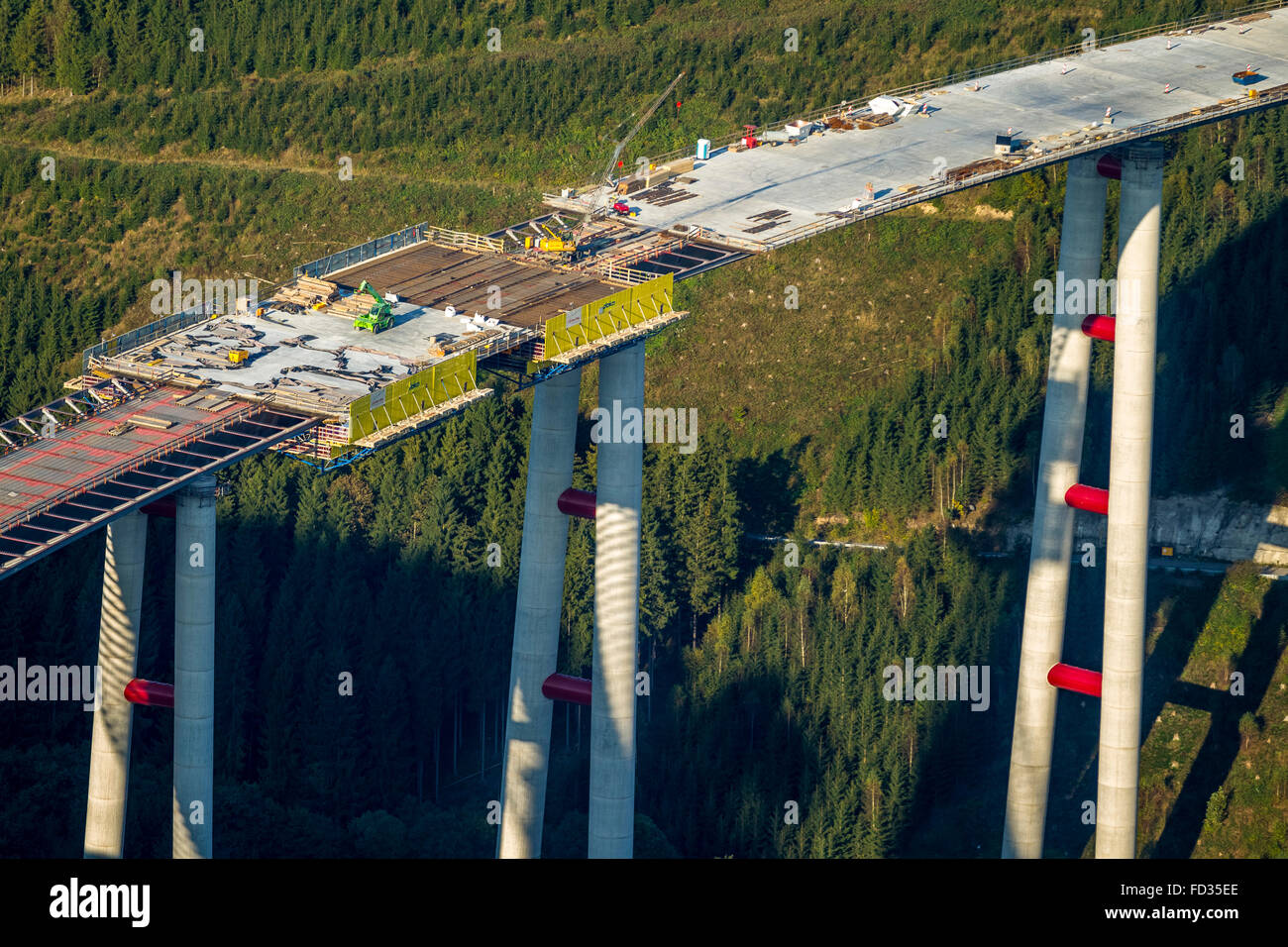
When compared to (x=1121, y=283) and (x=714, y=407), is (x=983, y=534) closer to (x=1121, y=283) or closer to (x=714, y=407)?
(x=714, y=407)

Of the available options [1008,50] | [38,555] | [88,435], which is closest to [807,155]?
[88,435]

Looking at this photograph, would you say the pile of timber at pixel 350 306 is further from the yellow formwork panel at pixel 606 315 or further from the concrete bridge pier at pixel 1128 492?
the concrete bridge pier at pixel 1128 492

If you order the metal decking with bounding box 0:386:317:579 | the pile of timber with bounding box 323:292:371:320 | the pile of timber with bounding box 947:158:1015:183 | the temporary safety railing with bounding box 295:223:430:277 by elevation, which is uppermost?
the pile of timber with bounding box 947:158:1015:183

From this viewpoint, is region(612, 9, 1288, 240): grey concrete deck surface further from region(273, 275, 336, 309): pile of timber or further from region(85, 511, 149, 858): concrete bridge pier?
region(85, 511, 149, 858): concrete bridge pier

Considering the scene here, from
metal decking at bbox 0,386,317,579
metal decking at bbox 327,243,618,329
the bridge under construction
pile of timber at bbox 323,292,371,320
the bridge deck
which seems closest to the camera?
metal decking at bbox 0,386,317,579

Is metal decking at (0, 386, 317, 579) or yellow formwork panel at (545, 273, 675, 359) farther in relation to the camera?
yellow formwork panel at (545, 273, 675, 359)

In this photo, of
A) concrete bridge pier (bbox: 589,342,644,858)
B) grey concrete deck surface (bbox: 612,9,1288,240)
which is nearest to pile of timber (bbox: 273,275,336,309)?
concrete bridge pier (bbox: 589,342,644,858)

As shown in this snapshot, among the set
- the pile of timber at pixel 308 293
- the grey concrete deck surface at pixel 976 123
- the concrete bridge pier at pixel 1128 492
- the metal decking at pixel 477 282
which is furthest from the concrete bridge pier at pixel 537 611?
the concrete bridge pier at pixel 1128 492

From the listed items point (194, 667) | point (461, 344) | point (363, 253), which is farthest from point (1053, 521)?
point (194, 667)
